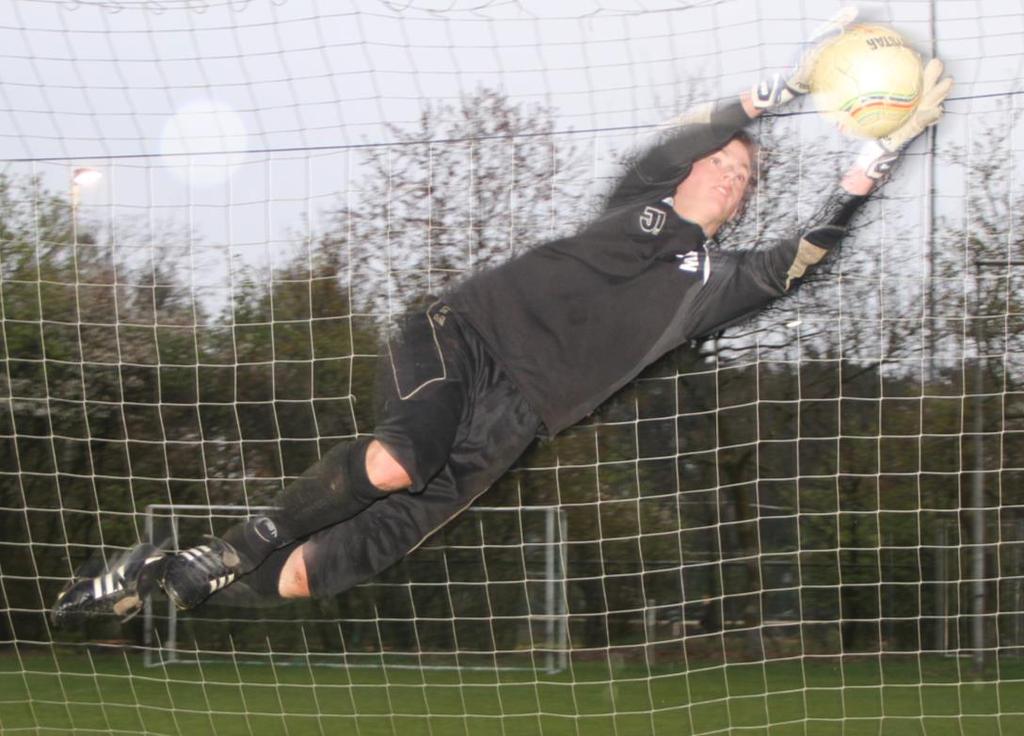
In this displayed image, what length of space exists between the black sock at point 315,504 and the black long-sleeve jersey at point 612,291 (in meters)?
0.54

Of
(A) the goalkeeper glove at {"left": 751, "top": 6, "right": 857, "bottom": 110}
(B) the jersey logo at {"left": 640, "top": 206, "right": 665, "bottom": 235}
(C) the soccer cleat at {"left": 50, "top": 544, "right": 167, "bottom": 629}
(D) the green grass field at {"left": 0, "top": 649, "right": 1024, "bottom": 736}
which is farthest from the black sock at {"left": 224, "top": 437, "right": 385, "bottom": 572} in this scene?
(D) the green grass field at {"left": 0, "top": 649, "right": 1024, "bottom": 736}

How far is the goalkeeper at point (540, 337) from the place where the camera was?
3.49 meters

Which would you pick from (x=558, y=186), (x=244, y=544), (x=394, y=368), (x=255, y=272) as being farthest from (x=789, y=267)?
(x=255, y=272)

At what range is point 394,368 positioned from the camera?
11.4 feet

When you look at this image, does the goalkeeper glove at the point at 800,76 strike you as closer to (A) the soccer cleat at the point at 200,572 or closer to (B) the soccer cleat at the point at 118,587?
(A) the soccer cleat at the point at 200,572

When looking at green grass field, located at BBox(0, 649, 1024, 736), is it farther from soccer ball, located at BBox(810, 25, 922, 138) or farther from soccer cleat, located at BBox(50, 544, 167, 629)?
soccer ball, located at BBox(810, 25, 922, 138)

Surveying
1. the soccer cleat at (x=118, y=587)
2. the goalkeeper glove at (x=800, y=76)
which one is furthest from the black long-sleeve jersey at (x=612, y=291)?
the soccer cleat at (x=118, y=587)

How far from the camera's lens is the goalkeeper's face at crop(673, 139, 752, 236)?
3.62m

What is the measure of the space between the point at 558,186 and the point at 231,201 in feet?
5.39

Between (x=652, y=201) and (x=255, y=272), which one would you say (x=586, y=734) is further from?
(x=652, y=201)

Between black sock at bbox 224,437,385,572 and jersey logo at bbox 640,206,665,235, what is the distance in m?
1.06

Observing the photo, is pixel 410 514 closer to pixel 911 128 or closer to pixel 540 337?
pixel 540 337

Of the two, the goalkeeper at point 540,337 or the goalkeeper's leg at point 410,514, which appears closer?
the goalkeeper at point 540,337

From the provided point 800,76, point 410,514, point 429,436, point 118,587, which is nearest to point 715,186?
point 800,76
